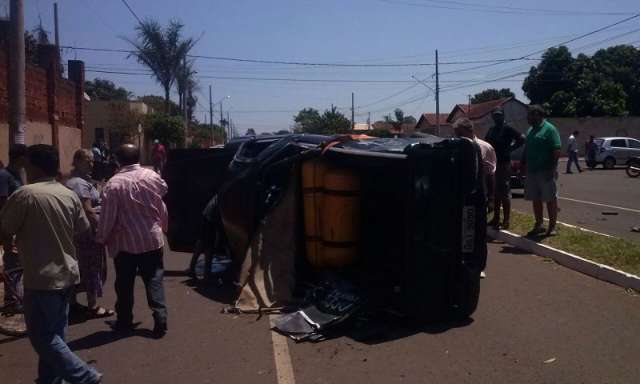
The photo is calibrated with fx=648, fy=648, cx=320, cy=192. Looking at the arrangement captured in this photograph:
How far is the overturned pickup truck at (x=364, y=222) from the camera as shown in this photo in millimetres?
5984

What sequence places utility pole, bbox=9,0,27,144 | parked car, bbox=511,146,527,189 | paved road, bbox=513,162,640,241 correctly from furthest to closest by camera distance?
parked car, bbox=511,146,527,189 → paved road, bbox=513,162,640,241 → utility pole, bbox=9,0,27,144

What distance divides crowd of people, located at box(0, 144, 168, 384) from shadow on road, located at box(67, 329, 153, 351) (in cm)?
10

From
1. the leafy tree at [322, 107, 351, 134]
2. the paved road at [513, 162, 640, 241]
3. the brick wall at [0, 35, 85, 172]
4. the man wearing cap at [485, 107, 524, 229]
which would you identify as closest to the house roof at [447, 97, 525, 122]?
the leafy tree at [322, 107, 351, 134]

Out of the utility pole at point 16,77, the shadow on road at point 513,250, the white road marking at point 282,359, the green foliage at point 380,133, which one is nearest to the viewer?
the white road marking at point 282,359

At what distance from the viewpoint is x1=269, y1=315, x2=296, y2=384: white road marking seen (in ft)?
16.0

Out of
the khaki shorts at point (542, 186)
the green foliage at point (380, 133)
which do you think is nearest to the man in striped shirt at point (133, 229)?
the khaki shorts at point (542, 186)

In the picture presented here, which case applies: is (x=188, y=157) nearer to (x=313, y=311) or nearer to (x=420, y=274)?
(x=313, y=311)

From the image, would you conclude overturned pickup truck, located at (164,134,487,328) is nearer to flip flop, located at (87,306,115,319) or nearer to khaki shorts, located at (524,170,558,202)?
flip flop, located at (87,306,115,319)

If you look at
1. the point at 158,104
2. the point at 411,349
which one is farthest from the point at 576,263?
the point at 158,104

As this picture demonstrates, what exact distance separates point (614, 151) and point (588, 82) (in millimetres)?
20933

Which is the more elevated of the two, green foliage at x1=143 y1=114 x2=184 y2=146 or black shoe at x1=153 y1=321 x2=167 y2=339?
green foliage at x1=143 y1=114 x2=184 y2=146

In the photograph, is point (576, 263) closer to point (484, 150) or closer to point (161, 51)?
point (484, 150)

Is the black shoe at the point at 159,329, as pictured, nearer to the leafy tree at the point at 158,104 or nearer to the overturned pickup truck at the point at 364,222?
the overturned pickup truck at the point at 364,222

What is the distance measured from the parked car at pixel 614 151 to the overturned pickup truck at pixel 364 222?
97.4 feet
